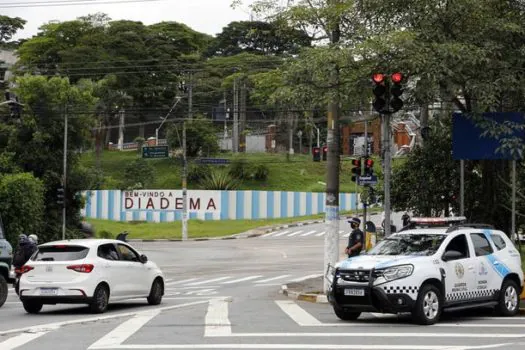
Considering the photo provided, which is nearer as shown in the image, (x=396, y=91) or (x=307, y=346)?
(x=307, y=346)

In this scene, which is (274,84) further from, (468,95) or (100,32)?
(100,32)

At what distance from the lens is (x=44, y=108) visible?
5641 cm

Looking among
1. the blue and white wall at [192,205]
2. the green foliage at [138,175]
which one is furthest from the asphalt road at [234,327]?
the green foliage at [138,175]

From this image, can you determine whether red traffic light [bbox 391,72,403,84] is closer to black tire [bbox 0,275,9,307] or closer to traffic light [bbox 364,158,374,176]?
black tire [bbox 0,275,9,307]

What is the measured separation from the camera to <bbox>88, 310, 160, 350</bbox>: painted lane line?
1324 cm

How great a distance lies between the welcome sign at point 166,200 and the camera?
246ft

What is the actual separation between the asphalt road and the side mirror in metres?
1.14

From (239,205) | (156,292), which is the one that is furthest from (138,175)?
(156,292)

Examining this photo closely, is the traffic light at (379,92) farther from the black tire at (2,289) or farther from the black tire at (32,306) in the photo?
the black tire at (2,289)

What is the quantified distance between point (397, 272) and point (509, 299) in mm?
3272

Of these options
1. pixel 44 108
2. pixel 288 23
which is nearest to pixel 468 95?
pixel 288 23

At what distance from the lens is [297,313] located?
18.6 metres

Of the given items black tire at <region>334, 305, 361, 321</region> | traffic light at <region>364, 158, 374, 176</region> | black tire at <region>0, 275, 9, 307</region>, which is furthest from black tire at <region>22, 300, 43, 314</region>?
traffic light at <region>364, 158, 374, 176</region>

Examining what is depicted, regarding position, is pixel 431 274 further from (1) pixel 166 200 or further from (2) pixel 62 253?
(1) pixel 166 200
